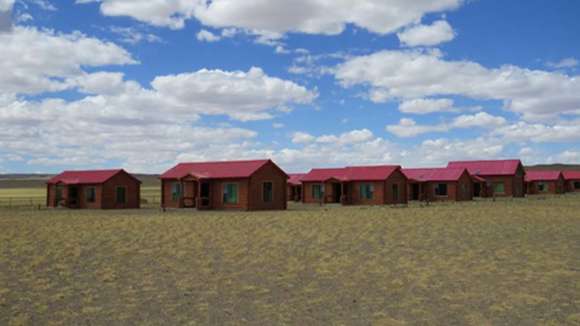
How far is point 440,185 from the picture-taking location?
6147cm

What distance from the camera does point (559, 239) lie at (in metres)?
20.9

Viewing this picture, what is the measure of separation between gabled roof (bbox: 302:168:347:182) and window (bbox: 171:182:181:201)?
14859 millimetres

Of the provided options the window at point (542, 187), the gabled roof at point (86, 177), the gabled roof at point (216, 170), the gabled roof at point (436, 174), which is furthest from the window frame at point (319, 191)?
the window at point (542, 187)

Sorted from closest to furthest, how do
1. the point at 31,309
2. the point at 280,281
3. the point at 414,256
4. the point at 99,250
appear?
the point at 31,309 → the point at 280,281 → the point at 414,256 → the point at 99,250

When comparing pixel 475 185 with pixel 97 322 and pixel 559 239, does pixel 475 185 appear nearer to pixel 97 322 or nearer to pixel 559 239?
pixel 559 239

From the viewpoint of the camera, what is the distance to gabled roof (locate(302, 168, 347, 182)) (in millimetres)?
54969

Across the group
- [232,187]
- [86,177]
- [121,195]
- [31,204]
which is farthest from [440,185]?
[31,204]

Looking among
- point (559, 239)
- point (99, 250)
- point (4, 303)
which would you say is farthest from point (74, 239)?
point (559, 239)

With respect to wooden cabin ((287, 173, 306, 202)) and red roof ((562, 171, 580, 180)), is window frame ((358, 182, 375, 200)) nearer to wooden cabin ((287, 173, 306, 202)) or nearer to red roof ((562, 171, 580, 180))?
wooden cabin ((287, 173, 306, 202))

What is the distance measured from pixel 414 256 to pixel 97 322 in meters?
9.83

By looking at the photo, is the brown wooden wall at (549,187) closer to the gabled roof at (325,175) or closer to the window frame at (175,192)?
the gabled roof at (325,175)

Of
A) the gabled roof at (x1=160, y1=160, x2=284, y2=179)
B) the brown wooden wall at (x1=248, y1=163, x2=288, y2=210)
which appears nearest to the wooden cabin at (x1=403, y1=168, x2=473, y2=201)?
the brown wooden wall at (x1=248, y1=163, x2=288, y2=210)

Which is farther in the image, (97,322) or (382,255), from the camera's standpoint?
(382,255)

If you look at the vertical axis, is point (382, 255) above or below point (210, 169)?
below
